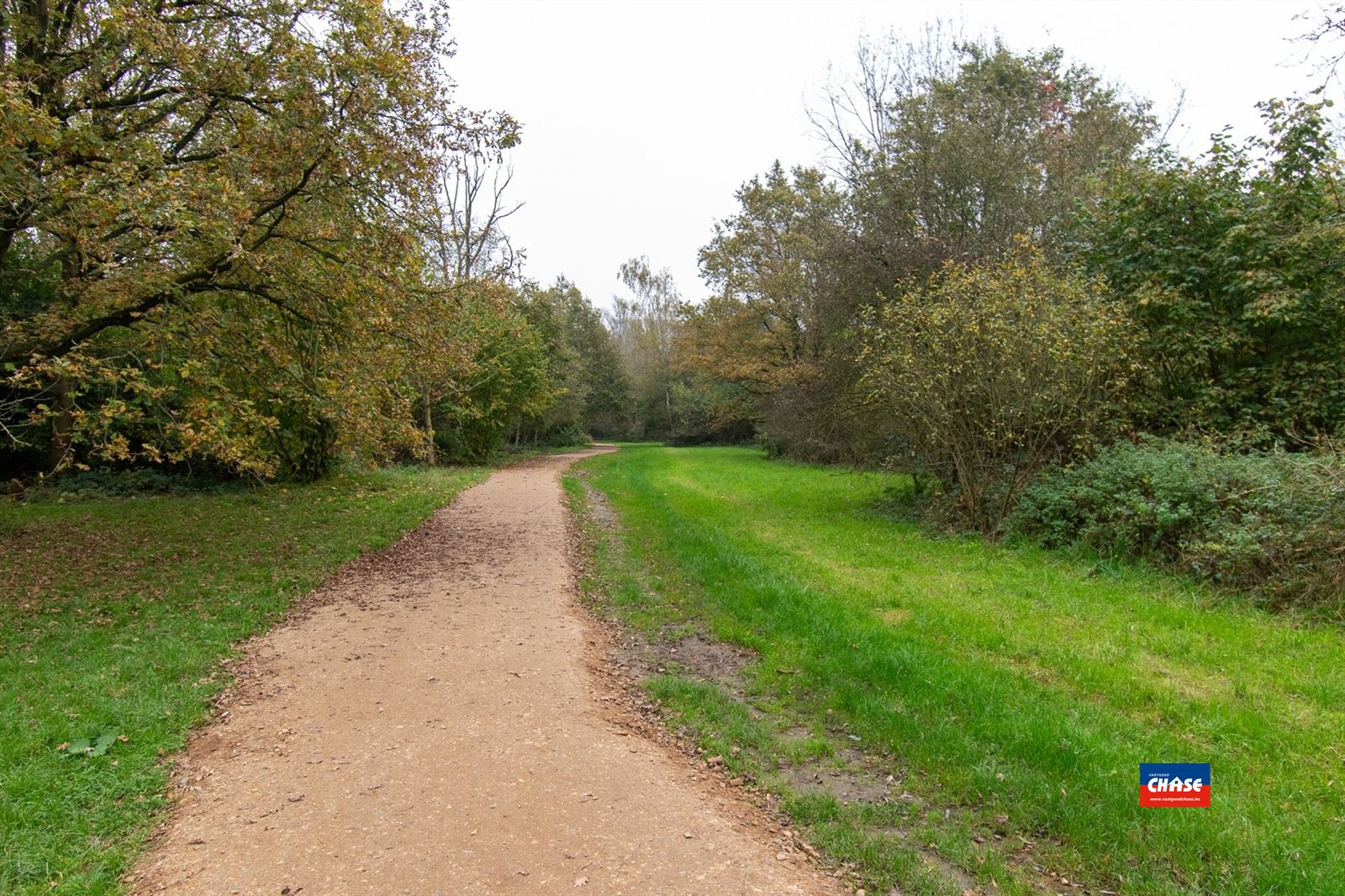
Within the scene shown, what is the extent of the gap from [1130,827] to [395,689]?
4.60 meters

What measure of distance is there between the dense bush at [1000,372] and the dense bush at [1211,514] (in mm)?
704

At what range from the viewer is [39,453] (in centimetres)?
1503

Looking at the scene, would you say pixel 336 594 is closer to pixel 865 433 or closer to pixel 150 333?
pixel 150 333

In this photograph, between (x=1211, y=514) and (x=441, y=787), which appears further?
(x=1211, y=514)

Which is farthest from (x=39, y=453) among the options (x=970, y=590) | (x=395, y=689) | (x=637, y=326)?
(x=637, y=326)

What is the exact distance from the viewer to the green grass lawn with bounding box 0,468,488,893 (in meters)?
3.35

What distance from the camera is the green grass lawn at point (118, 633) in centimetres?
335

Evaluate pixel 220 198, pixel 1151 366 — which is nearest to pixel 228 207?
pixel 220 198

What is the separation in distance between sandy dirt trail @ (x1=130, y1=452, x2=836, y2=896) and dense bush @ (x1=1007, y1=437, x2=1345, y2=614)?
5795 mm

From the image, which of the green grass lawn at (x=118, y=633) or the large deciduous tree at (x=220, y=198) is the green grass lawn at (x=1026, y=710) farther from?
the large deciduous tree at (x=220, y=198)

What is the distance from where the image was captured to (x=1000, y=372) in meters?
9.34

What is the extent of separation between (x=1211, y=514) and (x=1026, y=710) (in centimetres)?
455

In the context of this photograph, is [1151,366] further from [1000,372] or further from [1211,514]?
[1211,514]

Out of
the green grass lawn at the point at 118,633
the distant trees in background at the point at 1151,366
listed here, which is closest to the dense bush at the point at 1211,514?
the distant trees in background at the point at 1151,366
